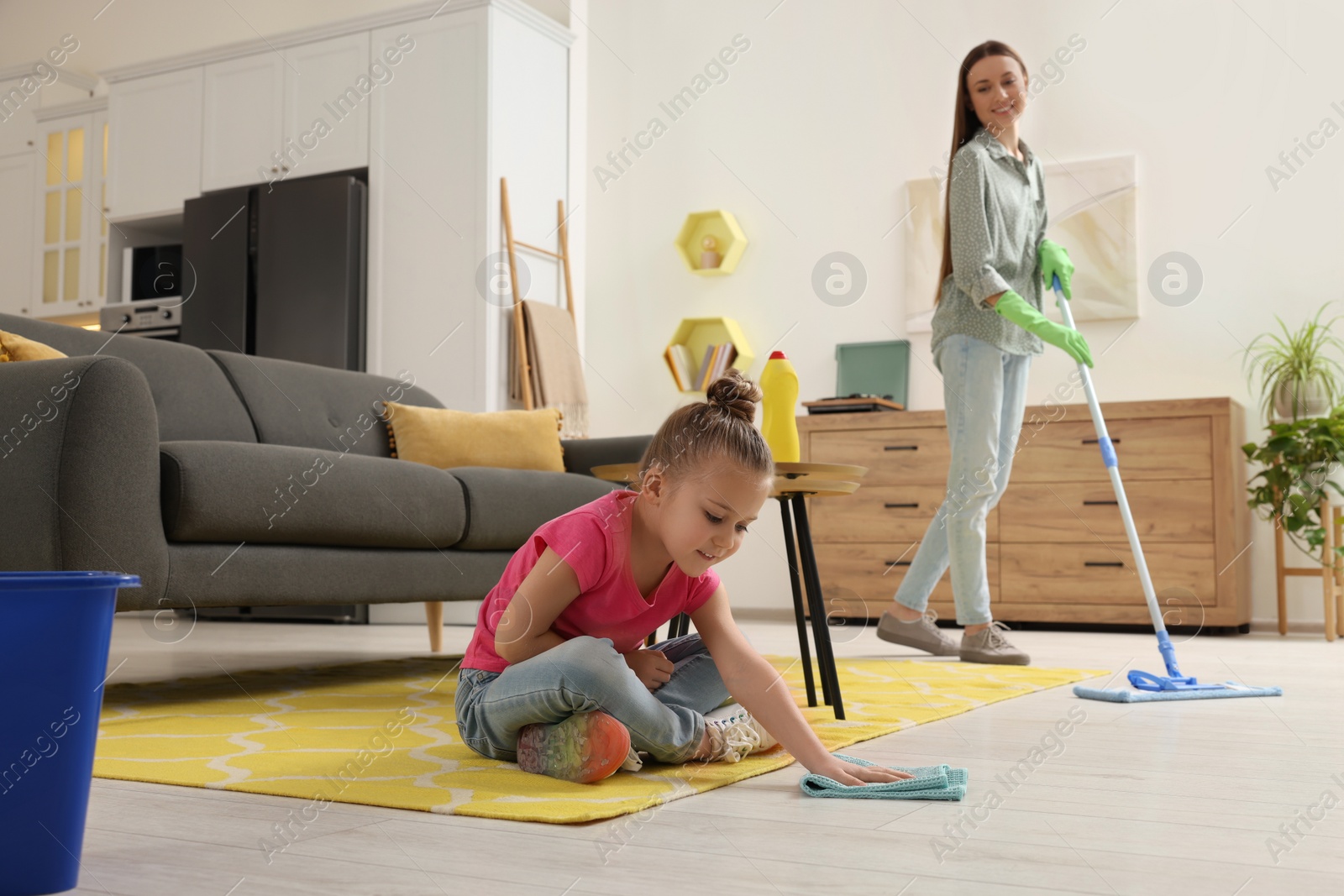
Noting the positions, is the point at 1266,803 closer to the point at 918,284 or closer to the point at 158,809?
the point at 158,809

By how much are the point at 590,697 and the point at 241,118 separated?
4.51 m

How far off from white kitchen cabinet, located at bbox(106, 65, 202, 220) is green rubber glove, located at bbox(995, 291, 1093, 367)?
3848mm

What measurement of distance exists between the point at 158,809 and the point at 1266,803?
3.76ft

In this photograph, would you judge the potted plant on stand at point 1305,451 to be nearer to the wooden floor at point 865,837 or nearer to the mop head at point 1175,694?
the mop head at point 1175,694

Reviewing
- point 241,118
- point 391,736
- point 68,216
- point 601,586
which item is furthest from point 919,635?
point 68,216

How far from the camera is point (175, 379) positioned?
266cm

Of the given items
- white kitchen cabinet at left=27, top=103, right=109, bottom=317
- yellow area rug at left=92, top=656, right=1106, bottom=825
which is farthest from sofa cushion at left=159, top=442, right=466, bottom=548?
white kitchen cabinet at left=27, top=103, right=109, bottom=317

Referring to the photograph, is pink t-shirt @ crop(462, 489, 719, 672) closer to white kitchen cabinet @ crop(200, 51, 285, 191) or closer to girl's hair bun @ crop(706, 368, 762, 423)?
girl's hair bun @ crop(706, 368, 762, 423)

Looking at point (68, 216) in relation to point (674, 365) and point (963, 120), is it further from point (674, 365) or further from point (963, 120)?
point (963, 120)

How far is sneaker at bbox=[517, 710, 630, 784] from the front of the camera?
133 cm

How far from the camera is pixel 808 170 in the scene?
5008 mm

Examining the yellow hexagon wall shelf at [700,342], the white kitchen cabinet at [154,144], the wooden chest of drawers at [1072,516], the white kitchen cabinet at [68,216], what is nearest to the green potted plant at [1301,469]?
the wooden chest of drawers at [1072,516]

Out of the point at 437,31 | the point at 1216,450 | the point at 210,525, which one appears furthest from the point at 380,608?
the point at 1216,450

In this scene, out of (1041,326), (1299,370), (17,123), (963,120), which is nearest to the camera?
(1041,326)
